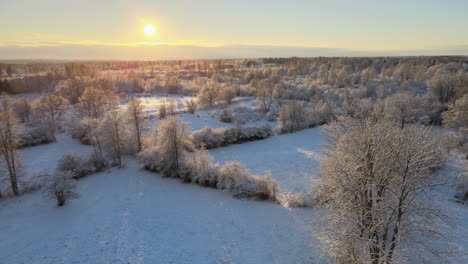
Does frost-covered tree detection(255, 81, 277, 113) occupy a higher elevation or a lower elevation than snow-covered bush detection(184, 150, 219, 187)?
higher

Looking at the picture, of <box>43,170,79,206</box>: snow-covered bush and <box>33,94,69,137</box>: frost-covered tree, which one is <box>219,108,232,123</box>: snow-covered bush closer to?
<box>33,94,69,137</box>: frost-covered tree

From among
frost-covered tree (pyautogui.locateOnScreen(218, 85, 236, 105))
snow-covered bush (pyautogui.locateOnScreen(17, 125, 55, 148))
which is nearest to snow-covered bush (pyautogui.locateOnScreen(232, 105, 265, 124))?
frost-covered tree (pyautogui.locateOnScreen(218, 85, 236, 105))

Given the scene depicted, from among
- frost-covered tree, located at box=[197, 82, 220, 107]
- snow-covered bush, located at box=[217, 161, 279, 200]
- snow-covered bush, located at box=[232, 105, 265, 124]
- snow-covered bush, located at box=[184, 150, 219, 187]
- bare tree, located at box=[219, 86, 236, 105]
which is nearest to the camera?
snow-covered bush, located at box=[217, 161, 279, 200]

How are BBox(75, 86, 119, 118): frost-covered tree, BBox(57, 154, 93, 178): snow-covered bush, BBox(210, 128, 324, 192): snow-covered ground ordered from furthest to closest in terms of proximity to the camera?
BBox(75, 86, 119, 118): frost-covered tree → BBox(57, 154, 93, 178): snow-covered bush → BBox(210, 128, 324, 192): snow-covered ground

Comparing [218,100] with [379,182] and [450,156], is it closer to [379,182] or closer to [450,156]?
[450,156]

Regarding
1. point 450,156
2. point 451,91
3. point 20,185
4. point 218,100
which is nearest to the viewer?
point 20,185

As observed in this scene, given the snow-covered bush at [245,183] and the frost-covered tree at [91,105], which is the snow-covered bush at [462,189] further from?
the frost-covered tree at [91,105]

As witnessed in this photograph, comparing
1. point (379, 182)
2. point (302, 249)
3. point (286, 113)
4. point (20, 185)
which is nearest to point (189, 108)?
point (286, 113)

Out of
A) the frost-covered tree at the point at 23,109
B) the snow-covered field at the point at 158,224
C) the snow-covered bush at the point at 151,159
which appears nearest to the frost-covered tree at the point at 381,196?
the snow-covered field at the point at 158,224
